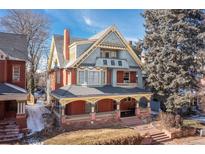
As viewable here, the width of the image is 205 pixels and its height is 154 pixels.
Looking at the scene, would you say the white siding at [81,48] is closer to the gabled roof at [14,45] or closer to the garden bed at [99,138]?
the gabled roof at [14,45]

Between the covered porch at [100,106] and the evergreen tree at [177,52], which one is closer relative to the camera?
the covered porch at [100,106]

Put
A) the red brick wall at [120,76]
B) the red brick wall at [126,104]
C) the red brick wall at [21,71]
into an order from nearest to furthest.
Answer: the red brick wall at [21,71] → the red brick wall at [120,76] → the red brick wall at [126,104]

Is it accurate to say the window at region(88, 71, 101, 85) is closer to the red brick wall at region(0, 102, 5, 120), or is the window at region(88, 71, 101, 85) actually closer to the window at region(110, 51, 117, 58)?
the window at region(110, 51, 117, 58)

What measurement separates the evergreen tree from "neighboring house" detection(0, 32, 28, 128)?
582 centimetres

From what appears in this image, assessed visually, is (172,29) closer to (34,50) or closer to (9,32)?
(34,50)

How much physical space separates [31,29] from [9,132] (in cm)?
467

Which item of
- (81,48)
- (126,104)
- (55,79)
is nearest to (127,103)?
(126,104)

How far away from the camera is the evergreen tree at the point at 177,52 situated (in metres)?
9.42

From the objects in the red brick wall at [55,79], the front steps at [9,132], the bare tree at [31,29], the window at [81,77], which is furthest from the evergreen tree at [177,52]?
the front steps at [9,132]

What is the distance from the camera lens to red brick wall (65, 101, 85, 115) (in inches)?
393

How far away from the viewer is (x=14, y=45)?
9.38 meters

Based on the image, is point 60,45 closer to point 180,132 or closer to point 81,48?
point 81,48

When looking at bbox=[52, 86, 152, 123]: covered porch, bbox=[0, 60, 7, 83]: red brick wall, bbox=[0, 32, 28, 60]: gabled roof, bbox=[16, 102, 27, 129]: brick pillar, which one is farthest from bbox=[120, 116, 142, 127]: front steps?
bbox=[0, 60, 7, 83]: red brick wall
